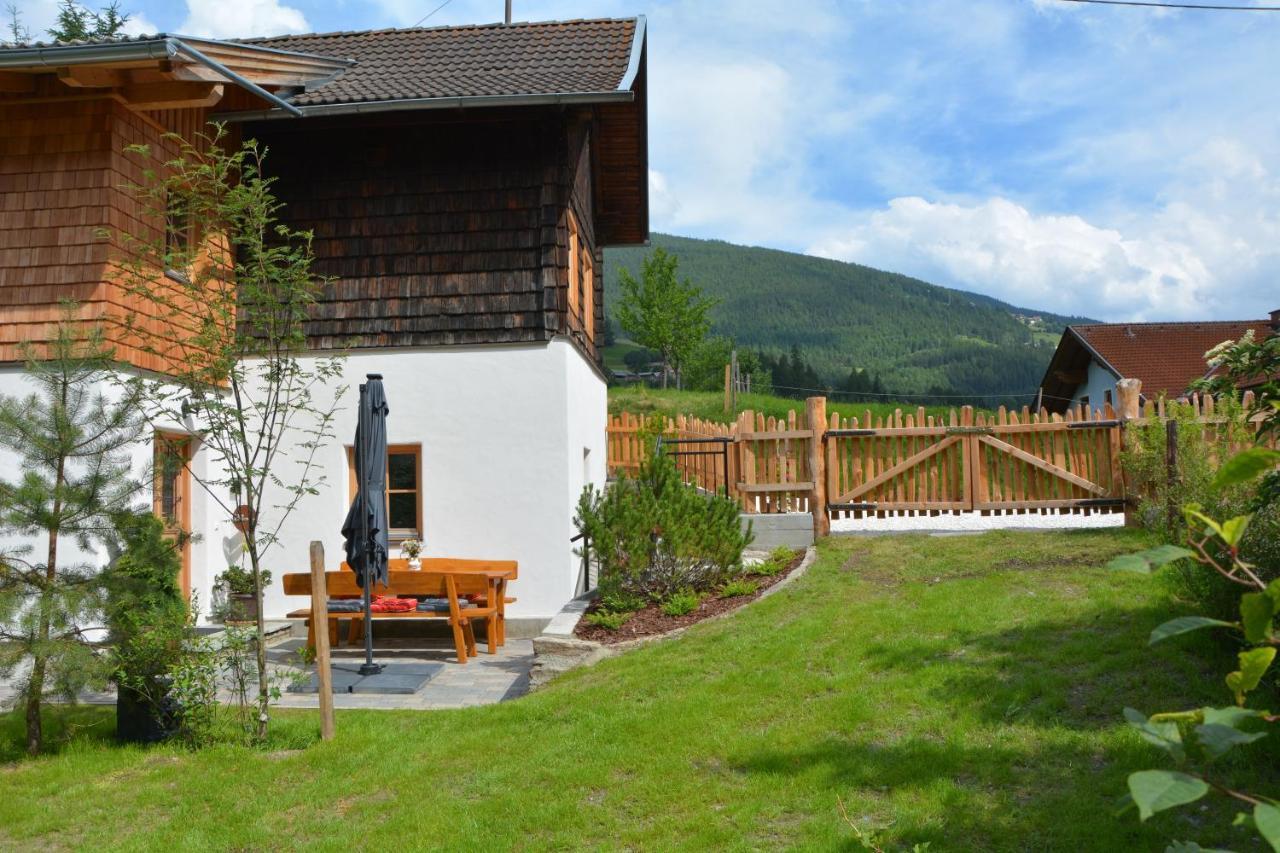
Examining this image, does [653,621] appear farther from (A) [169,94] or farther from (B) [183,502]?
(A) [169,94]

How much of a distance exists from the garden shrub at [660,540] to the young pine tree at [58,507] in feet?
14.0

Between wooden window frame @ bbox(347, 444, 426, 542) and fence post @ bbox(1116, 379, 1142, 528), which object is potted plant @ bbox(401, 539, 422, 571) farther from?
fence post @ bbox(1116, 379, 1142, 528)

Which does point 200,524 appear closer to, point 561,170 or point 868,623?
point 561,170

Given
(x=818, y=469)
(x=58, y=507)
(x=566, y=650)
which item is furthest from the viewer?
(x=818, y=469)

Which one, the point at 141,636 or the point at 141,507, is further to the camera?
the point at 141,507

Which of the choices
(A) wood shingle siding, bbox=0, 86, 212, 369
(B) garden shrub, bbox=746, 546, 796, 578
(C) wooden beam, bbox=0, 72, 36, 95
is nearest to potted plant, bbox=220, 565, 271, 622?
(A) wood shingle siding, bbox=0, 86, 212, 369

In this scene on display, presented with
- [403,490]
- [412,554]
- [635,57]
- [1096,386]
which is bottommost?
[412,554]

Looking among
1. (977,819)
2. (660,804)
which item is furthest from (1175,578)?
(660,804)

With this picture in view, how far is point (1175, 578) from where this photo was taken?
7.15 metres

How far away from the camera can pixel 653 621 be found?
9086mm

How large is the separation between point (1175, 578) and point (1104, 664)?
1455mm

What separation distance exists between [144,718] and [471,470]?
4.85m

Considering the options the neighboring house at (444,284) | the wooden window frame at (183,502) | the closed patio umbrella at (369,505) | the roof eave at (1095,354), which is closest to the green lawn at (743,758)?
the closed patio umbrella at (369,505)

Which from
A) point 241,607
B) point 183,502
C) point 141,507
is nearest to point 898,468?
point 241,607
